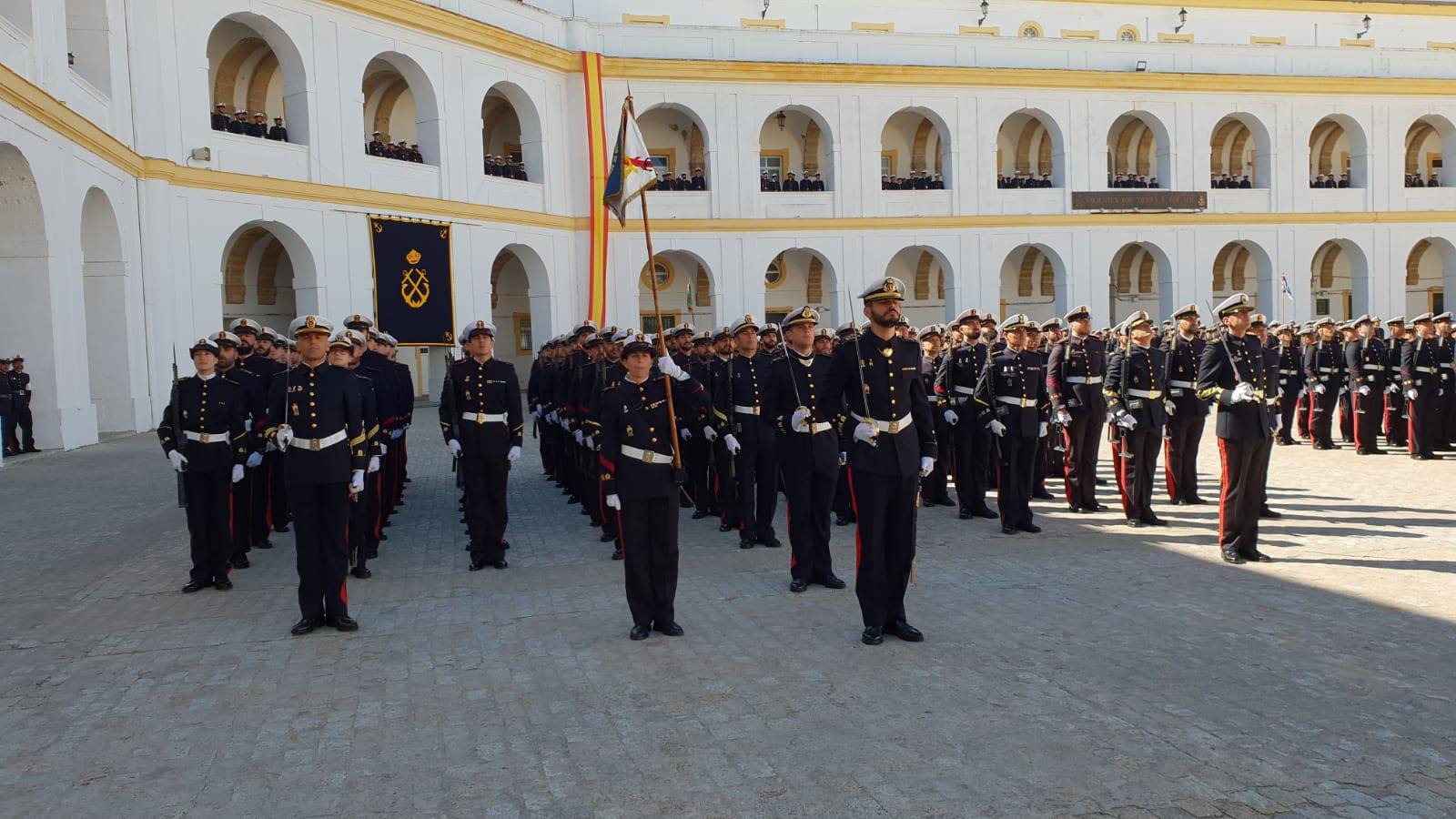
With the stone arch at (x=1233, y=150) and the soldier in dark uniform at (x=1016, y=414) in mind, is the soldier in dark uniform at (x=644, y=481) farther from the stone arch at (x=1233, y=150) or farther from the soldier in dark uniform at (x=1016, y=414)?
the stone arch at (x=1233, y=150)

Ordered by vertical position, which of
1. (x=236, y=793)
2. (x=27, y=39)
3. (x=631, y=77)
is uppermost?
(x=631, y=77)

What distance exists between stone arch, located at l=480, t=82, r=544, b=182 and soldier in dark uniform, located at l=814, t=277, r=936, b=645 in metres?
22.1

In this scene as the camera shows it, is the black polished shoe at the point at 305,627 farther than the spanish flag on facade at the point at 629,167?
No

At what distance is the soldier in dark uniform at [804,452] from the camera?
762 cm

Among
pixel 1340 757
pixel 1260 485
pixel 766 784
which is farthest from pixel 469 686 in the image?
pixel 1260 485

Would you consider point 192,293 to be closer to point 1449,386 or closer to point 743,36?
point 743,36

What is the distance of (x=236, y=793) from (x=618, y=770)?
59.5 inches

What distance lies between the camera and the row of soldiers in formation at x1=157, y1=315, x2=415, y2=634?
21.9 ft

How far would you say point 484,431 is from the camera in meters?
8.77

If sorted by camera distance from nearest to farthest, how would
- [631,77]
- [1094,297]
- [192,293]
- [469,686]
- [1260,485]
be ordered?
[469,686]
[1260,485]
[192,293]
[631,77]
[1094,297]

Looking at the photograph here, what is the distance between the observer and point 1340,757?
413cm

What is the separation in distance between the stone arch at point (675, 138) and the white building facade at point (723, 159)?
9 cm

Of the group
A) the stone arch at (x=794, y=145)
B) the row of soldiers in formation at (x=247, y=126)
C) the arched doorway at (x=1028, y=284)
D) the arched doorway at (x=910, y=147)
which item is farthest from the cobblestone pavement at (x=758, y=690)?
the arched doorway at (x=1028, y=284)

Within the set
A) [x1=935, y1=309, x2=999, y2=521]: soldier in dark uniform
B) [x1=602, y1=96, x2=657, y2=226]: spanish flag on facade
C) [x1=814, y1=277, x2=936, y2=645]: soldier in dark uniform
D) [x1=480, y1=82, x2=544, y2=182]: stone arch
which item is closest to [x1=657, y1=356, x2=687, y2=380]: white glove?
[x1=814, y1=277, x2=936, y2=645]: soldier in dark uniform
